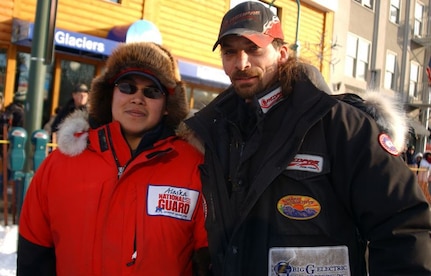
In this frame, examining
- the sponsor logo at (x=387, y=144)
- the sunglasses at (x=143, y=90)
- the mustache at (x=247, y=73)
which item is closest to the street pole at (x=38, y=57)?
the sunglasses at (x=143, y=90)

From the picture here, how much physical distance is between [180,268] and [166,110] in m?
0.87

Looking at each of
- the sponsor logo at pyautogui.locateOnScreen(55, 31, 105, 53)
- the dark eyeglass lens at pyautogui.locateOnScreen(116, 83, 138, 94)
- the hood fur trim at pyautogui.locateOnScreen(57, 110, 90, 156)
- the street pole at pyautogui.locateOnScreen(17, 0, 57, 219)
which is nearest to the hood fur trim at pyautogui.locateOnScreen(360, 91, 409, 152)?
the dark eyeglass lens at pyautogui.locateOnScreen(116, 83, 138, 94)

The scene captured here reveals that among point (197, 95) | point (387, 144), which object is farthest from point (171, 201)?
point (197, 95)

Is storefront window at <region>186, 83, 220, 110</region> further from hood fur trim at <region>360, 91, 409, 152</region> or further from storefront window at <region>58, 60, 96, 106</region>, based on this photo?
hood fur trim at <region>360, 91, 409, 152</region>

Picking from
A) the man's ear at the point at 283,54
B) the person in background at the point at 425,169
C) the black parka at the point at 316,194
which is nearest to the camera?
the black parka at the point at 316,194

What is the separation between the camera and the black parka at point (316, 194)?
5.02 feet

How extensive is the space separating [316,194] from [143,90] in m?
1.07

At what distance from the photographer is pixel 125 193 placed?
1970mm

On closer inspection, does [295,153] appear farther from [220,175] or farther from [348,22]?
[348,22]

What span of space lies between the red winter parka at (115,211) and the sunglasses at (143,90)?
197mm

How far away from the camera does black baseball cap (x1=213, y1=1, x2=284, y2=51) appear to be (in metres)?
1.90

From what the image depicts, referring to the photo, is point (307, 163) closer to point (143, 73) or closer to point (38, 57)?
point (143, 73)

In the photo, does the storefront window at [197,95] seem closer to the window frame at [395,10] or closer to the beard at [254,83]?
the window frame at [395,10]

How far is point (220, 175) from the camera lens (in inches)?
72.1
